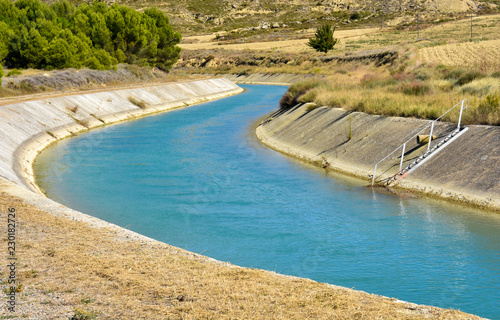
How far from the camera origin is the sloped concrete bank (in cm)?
2023

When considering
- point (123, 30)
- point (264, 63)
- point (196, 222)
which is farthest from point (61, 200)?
point (264, 63)

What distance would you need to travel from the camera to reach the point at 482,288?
41.5 feet

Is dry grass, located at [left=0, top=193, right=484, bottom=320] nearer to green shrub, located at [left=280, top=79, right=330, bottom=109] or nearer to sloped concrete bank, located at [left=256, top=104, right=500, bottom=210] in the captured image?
sloped concrete bank, located at [left=256, top=104, right=500, bottom=210]

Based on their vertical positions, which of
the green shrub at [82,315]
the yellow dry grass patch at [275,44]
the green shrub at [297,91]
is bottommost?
the yellow dry grass patch at [275,44]

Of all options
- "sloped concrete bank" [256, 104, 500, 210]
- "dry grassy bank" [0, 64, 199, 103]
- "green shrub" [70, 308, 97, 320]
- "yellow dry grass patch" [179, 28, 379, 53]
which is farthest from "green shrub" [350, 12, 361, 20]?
"green shrub" [70, 308, 97, 320]

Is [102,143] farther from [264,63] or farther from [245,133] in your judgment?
[264,63]

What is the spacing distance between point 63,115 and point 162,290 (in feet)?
117

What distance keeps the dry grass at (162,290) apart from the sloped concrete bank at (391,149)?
1147 centimetres

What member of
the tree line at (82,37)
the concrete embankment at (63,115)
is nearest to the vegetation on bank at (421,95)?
the concrete embankment at (63,115)

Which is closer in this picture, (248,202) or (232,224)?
(232,224)

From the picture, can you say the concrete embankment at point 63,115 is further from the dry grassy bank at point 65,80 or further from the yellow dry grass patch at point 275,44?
the yellow dry grass patch at point 275,44

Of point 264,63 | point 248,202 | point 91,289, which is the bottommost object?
point 264,63

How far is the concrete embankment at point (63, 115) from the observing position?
2768 cm

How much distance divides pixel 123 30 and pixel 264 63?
143ft
